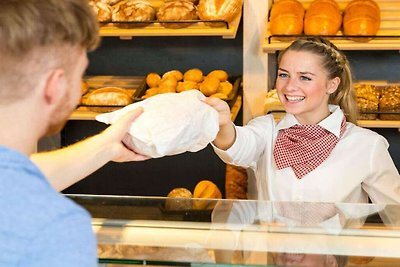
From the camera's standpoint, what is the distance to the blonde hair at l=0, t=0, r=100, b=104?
91 centimetres

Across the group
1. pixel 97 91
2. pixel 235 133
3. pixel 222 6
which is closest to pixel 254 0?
pixel 222 6

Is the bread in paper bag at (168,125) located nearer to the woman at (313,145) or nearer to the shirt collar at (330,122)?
the woman at (313,145)

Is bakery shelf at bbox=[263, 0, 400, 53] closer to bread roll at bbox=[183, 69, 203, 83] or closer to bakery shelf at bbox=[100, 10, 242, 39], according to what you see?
bakery shelf at bbox=[100, 10, 242, 39]

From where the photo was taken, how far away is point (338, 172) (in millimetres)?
2324

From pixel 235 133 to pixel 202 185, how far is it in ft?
2.20

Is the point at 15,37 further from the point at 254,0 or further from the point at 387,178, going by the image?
the point at 254,0

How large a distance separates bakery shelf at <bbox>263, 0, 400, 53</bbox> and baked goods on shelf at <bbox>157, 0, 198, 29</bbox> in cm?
36

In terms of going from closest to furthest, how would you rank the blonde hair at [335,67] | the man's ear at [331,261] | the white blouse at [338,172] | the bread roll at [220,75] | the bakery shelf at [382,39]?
the man's ear at [331,261] < the white blouse at [338,172] < the blonde hair at [335,67] < the bakery shelf at [382,39] < the bread roll at [220,75]

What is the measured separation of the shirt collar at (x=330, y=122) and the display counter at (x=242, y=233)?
844 millimetres

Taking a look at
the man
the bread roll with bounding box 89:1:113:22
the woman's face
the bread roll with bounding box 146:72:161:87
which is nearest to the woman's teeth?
the woman's face

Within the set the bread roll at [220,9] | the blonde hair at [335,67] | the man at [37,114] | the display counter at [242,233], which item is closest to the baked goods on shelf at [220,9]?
the bread roll at [220,9]

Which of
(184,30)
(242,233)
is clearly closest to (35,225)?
(242,233)

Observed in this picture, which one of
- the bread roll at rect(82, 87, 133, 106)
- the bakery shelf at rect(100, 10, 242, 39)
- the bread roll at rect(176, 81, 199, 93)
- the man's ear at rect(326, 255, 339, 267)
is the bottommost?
the bread roll at rect(82, 87, 133, 106)

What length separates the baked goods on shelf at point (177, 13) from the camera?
310cm
